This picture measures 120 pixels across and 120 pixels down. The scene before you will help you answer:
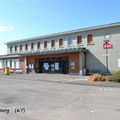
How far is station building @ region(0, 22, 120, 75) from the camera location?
101ft

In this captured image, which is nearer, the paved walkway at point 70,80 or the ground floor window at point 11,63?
the paved walkway at point 70,80

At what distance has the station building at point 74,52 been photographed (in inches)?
1216

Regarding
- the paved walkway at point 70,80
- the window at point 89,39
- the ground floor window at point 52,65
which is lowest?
the paved walkway at point 70,80

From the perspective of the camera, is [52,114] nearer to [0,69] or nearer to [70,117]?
[70,117]

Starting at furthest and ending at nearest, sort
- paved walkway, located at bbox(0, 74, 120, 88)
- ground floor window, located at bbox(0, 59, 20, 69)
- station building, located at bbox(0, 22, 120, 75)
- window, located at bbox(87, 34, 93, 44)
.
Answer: ground floor window, located at bbox(0, 59, 20, 69) < window, located at bbox(87, 34, 93, 44) < station building, located at bbox(0, 22, 120, 75) < paved walkway, located at bbox(0, 74, 120, 88)

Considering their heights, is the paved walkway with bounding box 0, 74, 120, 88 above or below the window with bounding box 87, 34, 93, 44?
below

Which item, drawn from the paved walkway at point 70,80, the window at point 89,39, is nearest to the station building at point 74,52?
the window at point 89,39

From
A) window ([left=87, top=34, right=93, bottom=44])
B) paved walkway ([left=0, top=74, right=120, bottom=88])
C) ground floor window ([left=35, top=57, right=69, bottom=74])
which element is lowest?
paved walkway ([left=0, top=74, right=120, bottom=88])

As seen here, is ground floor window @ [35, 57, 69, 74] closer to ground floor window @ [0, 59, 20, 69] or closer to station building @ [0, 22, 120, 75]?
station building @ [0, 22, 120, 75]

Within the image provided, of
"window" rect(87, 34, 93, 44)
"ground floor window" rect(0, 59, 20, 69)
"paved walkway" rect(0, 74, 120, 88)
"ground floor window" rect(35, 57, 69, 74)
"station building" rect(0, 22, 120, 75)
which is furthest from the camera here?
"ground floor window" rect(0, 59, 20, 69)

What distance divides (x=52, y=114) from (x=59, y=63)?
29.1 m

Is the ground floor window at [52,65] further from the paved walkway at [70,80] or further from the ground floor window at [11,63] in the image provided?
the paved walkway at [70,80]

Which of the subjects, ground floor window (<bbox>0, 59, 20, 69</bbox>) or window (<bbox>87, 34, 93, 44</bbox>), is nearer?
window (<bbox>87, 34, 93, 44</bbox>)

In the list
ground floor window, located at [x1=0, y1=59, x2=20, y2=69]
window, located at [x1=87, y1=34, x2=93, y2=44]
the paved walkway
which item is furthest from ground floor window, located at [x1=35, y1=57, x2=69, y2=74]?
the paved walkway
